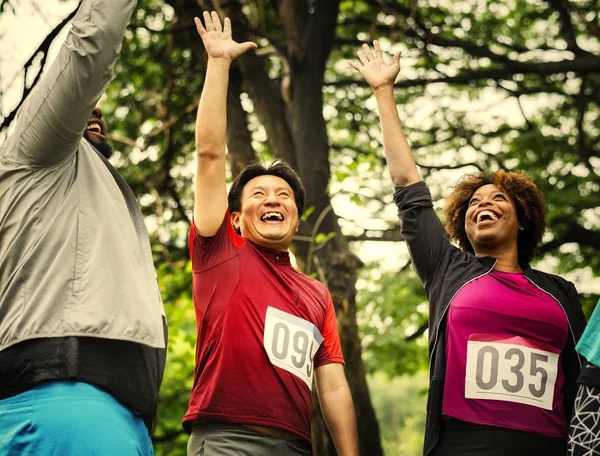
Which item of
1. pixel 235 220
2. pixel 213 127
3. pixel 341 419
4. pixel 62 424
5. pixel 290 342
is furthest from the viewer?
pixel 235 220

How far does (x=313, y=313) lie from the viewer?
357 centimetres

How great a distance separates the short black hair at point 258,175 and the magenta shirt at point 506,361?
90 cm

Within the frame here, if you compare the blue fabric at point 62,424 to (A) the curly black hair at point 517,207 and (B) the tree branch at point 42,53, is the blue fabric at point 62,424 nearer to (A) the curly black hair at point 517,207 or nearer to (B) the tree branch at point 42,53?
(B) the tree branch at point 42,53

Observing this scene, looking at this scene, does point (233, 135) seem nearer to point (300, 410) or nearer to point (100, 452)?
point (300, 410)

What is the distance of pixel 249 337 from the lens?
10.9 feet

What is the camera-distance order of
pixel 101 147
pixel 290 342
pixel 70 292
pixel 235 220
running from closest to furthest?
pixel 70 292 < pixel 101 147 < pixel 290 342 < pixel 235 220

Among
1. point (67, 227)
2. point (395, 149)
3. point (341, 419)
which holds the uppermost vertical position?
point (395, 149)

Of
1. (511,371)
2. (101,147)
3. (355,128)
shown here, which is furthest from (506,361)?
(355,128)

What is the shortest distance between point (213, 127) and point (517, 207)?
151cm

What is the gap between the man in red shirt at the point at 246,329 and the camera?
3250 millimetres

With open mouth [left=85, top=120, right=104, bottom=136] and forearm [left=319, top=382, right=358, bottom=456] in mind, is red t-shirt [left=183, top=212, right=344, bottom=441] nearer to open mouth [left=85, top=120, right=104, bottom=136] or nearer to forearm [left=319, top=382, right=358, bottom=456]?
forearm [left=319, top=382, right=358, bottom=456]

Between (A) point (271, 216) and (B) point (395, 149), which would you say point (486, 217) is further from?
(A) point (271, 216)

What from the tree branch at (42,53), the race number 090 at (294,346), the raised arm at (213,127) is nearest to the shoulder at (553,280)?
the race number 090 at (294,346)

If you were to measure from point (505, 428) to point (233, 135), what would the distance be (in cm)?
386
